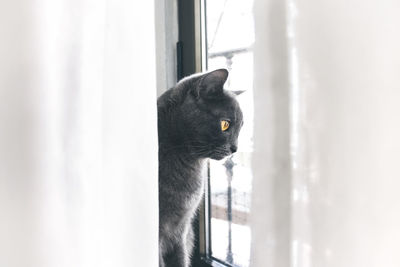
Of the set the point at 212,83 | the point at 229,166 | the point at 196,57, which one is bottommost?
the point at 229,166

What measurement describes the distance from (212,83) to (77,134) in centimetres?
43

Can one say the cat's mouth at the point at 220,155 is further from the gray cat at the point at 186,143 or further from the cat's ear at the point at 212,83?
the cat's ear at the point at 212,83

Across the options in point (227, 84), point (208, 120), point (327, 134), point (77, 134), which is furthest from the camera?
point (227, 84)

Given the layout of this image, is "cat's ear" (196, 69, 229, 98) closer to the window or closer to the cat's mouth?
the cat's mouth

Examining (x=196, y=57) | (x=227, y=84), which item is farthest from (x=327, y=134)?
(x=196, y=57)

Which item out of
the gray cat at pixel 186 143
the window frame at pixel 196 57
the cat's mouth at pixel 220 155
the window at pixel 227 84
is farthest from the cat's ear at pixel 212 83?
the window frame at pixel 196 57

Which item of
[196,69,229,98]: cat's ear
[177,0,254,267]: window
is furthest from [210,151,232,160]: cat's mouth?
[177,0,254,267]: window

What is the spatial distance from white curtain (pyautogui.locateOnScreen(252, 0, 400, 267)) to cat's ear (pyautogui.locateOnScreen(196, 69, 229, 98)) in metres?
0.37

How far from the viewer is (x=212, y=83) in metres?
0.90

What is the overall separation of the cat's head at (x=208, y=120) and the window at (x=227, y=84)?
0.91 ft

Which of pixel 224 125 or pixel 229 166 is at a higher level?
pixel 224 125

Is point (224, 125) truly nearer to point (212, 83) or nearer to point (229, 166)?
point (212, 83)

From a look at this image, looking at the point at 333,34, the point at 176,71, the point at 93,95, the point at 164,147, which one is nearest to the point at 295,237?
the point at 333,34

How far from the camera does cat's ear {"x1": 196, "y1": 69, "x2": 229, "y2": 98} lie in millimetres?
881
